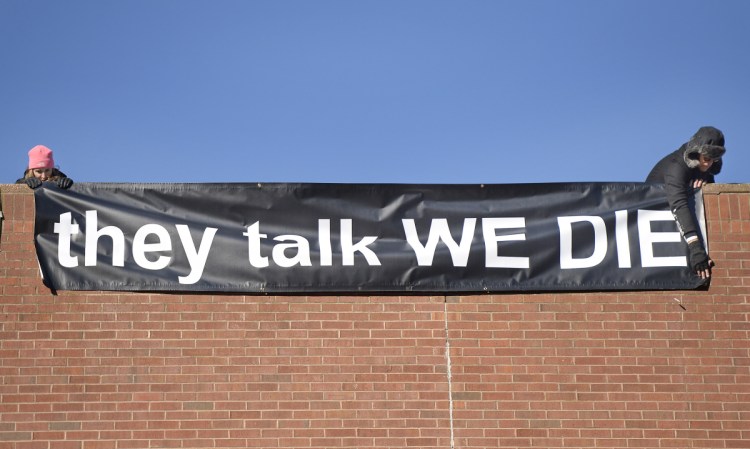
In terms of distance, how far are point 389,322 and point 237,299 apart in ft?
5.34

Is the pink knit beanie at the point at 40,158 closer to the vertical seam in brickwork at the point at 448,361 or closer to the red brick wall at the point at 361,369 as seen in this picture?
the red brick wall at the point at 361,369

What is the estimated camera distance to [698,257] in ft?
35.6

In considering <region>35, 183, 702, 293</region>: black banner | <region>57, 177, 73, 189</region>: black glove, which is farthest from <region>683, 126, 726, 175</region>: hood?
<region>57, 177, 73, 189</region>: black glove

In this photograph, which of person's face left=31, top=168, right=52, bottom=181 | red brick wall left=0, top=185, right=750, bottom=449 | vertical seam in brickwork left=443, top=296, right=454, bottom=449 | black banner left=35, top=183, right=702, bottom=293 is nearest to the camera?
red brick wall left=0, top=185, right=750, bottom=449

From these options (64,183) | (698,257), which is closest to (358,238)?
(64,183)

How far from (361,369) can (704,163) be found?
4.43 meters

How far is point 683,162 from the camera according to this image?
11227mm

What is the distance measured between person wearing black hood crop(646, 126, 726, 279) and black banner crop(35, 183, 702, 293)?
131mm

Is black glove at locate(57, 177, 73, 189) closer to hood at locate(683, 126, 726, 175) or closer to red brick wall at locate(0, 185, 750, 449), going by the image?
red brick wall at locate(0, 185, 750, 449)

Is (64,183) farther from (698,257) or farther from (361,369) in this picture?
(698,257)

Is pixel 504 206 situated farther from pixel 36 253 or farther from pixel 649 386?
pixel 36 253

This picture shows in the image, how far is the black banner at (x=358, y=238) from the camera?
10.7 m

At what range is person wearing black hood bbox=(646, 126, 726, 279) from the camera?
10.9m

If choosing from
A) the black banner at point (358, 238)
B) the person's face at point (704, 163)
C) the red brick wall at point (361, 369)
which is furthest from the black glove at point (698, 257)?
the person's face at point (704, 163)
